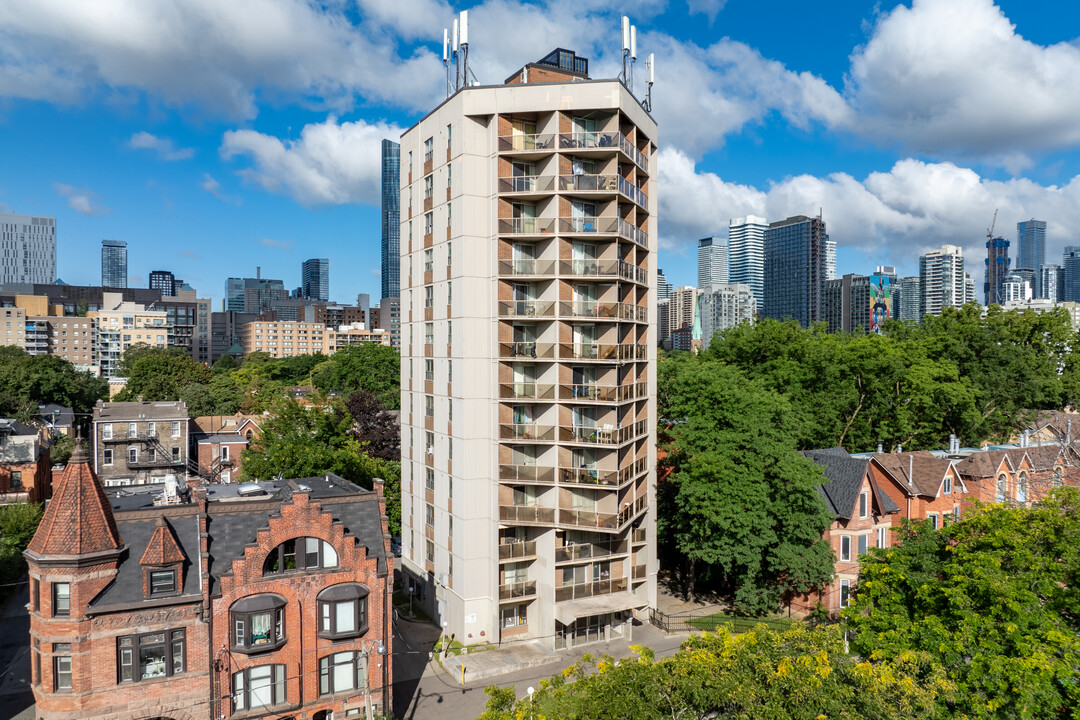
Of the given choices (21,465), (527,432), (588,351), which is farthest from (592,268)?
(21,465)

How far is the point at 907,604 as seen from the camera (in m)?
26.1

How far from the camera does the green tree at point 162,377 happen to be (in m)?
107

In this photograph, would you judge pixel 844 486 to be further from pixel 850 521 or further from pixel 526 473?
pixel 526 473

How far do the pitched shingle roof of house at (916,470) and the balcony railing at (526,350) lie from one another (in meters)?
25.4

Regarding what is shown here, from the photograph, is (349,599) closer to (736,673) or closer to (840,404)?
(736,673)

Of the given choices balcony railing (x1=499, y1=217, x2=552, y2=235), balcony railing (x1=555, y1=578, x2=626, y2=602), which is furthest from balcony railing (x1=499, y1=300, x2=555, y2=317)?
balcony railing (x1=555, y1=578, x2=626, y2=602)

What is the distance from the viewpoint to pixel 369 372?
10312cm

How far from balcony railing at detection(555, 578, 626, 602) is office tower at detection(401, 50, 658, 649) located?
0.07 m

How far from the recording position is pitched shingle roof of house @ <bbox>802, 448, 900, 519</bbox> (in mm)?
41531

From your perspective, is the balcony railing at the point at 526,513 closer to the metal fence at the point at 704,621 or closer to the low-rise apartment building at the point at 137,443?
the metal fence at the point at 704,621

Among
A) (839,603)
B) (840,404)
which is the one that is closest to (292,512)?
(839,603)

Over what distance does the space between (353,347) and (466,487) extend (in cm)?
8765

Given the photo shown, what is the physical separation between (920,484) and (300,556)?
3952 centimetres

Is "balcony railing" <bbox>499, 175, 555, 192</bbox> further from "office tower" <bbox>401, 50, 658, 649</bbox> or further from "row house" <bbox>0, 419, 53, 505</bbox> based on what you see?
"row house" <bbox>0, 419, 53, 505</bbox>
